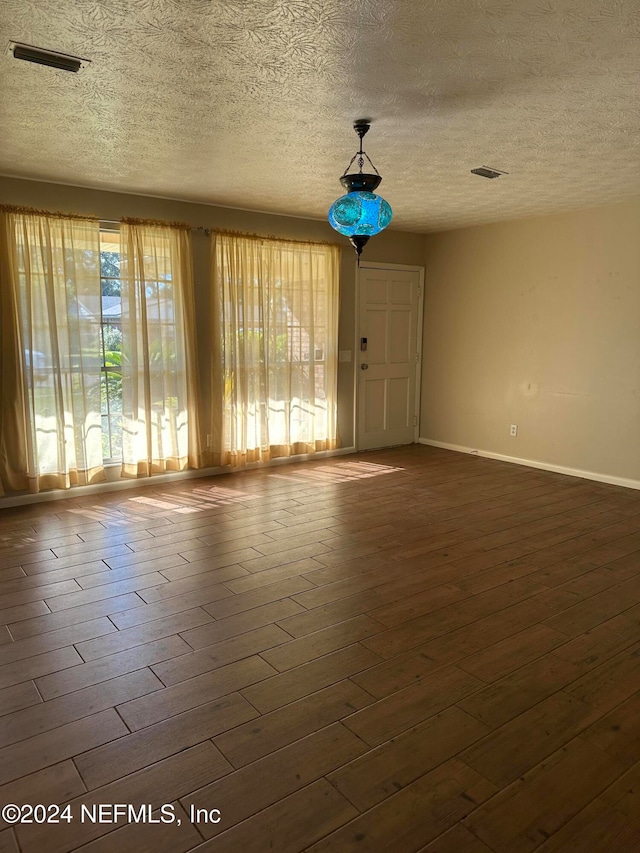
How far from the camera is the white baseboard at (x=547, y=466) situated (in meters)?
5.26

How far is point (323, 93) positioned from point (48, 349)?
303 centimetres

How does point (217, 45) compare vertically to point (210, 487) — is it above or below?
above

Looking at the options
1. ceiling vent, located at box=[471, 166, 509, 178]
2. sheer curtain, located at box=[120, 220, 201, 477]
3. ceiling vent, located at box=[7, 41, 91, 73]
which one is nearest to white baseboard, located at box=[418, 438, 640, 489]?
ceiling vent, located at box=[471, 166, 509, 178]

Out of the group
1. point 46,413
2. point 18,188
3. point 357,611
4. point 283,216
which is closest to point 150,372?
point 46,413

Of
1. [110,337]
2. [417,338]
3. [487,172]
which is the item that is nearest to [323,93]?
[487,172]

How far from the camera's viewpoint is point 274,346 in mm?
5754

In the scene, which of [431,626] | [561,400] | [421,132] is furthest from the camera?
[561,400]

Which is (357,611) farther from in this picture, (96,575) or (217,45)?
(217,45)

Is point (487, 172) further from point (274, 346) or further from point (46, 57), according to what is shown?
point (46, 57)

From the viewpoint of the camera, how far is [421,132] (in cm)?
321

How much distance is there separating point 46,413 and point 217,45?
3284mm

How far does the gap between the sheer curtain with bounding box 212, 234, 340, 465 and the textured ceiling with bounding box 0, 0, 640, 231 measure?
1.05 metres

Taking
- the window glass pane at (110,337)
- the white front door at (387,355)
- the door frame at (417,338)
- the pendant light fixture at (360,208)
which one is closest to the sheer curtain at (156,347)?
the window glass pane at (110,337)

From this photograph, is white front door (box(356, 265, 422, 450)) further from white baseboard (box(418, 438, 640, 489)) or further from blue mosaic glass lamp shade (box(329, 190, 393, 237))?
blue mosaic glass lamp shade (box(329, 190, 393, 237))
